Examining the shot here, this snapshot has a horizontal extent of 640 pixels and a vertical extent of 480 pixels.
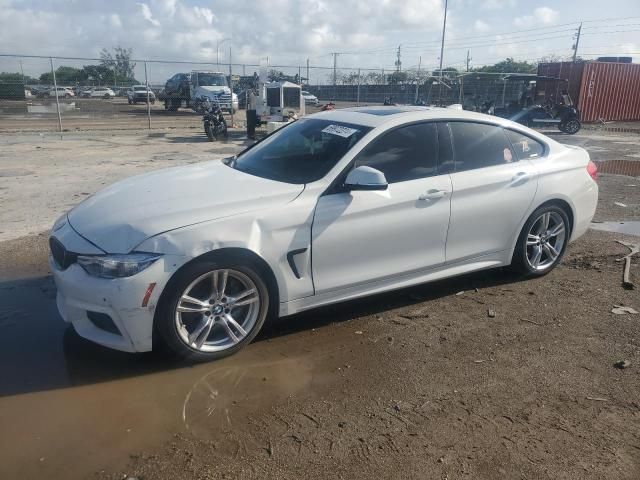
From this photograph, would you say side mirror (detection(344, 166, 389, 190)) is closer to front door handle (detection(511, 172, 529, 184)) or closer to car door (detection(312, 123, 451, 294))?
car door (detection(312, 123, 451, 294))

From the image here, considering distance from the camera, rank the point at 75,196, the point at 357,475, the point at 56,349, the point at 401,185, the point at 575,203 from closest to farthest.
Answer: the point at 357,475
the point at 56,349
the point at 401,185
the point at 575,203
the point at 75,196

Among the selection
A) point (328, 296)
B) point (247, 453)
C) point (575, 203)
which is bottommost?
point (247, 453)

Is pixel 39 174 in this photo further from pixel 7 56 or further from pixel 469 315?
pixel 7 56

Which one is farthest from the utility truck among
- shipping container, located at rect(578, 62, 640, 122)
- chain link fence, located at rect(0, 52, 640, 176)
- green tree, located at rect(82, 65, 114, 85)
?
green tree, located at rect(82, 65, 114, 85)

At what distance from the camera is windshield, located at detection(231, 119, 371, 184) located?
4004 millimetres

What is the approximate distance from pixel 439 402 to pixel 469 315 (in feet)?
4.40

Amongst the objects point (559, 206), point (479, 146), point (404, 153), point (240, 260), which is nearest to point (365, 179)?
point (404, 153)

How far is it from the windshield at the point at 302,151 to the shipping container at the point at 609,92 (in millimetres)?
26337

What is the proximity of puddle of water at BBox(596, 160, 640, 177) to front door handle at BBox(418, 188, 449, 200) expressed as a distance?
8751 mm

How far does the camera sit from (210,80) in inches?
1136

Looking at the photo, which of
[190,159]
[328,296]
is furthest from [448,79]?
[328,296]

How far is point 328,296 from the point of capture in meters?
3.88

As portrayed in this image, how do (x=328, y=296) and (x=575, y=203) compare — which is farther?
(x=575, y=203)

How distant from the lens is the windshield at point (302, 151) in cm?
400
